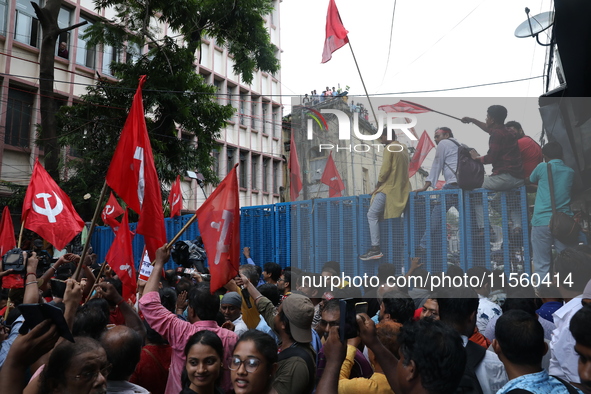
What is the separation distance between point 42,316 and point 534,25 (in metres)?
6.21

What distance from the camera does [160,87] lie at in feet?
43.8

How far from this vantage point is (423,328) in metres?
2.33

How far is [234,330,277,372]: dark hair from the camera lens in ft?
8.82

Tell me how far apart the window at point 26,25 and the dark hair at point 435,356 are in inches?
703

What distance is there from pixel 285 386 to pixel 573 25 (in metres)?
4.03

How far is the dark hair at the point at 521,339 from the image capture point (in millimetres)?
2504

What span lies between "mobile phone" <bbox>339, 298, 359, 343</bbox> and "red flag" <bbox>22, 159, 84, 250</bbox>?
512 centimetres

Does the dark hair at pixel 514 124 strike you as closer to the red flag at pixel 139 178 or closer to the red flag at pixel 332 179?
the red flag at pixel 332 179

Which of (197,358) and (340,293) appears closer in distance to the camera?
(197,358)

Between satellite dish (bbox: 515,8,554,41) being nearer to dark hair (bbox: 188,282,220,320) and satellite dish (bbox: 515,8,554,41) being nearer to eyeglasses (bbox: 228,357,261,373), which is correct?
dark hair (bbox: 188,282,220,320)

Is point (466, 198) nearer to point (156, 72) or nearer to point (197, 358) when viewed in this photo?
point (197, 358)

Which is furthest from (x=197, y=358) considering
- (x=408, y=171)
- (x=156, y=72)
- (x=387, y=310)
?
(x=156, y=72)

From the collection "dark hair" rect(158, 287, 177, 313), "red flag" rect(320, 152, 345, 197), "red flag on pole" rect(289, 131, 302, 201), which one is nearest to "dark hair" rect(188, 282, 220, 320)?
"dark hair" rect(158, 287, 177, 313)

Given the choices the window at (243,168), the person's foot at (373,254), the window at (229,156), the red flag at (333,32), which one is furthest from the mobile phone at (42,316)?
the window at (243,168)
